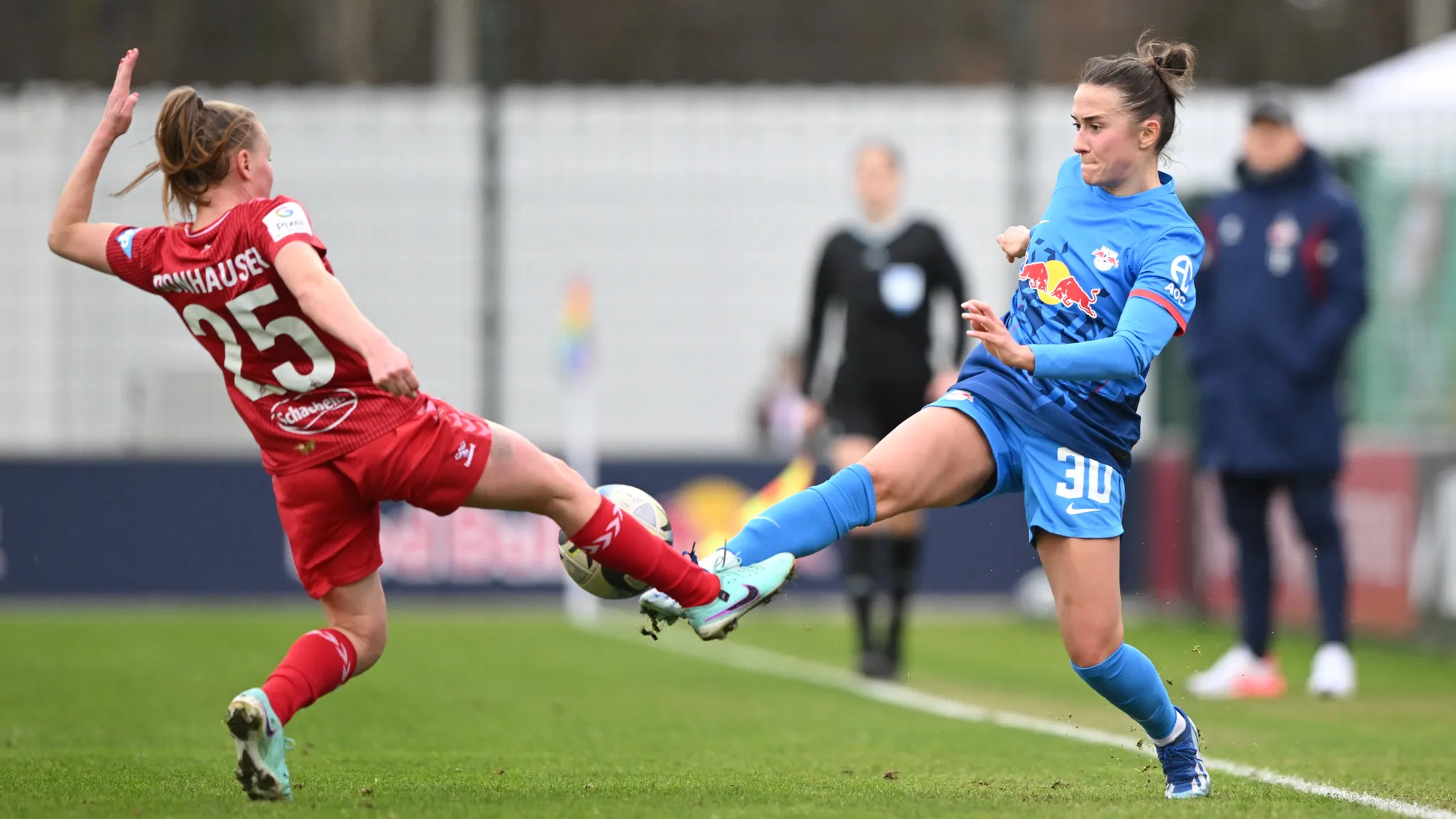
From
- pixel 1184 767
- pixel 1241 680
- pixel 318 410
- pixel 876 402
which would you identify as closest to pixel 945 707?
pixel 1241 680

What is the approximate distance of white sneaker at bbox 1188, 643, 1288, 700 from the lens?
8.05m

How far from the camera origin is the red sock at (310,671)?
14.8 ft

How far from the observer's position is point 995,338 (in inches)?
171

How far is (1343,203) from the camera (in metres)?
8.27

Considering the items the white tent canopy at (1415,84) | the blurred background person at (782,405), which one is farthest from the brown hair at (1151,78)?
the blurred background person at (782,405)

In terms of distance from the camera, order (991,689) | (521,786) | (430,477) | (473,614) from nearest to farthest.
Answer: (430,477), (521,786), (991,689), (473,614)

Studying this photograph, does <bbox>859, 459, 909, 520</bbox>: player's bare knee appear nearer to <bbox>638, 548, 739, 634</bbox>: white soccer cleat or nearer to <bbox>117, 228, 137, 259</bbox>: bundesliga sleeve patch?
<bbox>638, 548, 739, 634</bbox>: white soccer cleat

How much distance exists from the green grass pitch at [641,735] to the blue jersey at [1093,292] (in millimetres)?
916

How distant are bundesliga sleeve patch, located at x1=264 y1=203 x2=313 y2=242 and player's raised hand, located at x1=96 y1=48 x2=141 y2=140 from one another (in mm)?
636

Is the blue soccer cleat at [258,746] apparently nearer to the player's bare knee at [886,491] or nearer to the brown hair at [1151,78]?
the player's bare knee at [886,491]

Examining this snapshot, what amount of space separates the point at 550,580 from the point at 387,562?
1.12m

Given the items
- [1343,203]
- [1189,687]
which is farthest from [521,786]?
[1343,203]

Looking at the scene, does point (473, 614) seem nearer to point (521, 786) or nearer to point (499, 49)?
point (499, 49)

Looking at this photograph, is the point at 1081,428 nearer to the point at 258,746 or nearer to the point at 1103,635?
the point at 1103,635
